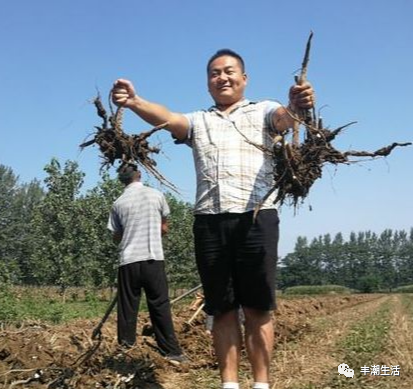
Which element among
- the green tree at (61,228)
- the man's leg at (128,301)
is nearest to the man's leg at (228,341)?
the man's leg at (128,301)

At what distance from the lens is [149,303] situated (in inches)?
192

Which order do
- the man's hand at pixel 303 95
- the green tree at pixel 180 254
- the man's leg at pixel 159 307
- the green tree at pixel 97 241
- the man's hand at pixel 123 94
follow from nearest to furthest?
1. the man's hand at pixel 303 95
2. the man's hand at pixel 123 94
3. the man's leg at pixel 159 307
4. the green tree at pixel 97 241
5. the green tree at pixel 180 254

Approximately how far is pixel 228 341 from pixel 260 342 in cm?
19

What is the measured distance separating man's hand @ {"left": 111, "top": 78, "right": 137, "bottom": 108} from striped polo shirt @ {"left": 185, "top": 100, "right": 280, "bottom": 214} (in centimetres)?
39

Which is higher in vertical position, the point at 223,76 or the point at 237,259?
the point at 223,76

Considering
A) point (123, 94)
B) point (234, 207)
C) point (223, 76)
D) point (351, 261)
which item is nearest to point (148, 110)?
point (123, 94)

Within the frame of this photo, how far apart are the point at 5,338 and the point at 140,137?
2063 millimetres

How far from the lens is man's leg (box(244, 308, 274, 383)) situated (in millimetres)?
3002

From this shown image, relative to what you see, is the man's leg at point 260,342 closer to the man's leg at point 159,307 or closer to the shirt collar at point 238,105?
the shirt collar at point 238,105

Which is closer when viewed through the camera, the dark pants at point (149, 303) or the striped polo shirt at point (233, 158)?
the striped polo shirt at point (233, 158)

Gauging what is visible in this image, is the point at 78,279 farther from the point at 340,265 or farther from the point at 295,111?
the point at 340,265

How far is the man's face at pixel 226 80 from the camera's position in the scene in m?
3.21

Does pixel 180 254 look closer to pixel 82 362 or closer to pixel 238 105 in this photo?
pixel 82 362

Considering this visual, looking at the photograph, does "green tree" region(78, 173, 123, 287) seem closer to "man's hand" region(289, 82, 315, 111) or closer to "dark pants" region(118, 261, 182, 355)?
"dark pants" region(118, 261, 182, 355)
